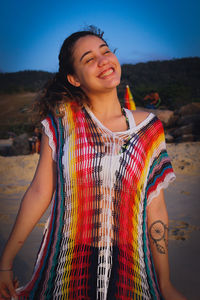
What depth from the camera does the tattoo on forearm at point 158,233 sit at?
4.01ft

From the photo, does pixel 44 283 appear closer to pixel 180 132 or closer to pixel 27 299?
pixel 27 299

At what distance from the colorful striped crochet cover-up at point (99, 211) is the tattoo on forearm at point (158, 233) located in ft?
0.24

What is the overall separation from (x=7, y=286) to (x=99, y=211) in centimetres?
48

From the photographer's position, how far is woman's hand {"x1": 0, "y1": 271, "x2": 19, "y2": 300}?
3.48 ft

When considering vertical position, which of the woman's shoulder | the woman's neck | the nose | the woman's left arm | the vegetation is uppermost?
the vegetation

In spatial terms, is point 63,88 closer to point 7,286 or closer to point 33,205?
point 33,205

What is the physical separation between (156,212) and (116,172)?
306 millimetres

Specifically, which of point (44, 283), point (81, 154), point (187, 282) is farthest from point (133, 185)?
point (187, 282)

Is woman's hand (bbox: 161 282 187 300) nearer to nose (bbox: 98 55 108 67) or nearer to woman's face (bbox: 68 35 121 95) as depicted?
woman's face (bbox: 68 35 121 95)

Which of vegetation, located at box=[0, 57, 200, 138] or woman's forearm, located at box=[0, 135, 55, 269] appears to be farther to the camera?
vegetation, located at box=[0, 57, 200, 138]

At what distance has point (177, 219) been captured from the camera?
10.7ft

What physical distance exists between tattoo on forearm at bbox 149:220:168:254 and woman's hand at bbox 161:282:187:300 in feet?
0.53

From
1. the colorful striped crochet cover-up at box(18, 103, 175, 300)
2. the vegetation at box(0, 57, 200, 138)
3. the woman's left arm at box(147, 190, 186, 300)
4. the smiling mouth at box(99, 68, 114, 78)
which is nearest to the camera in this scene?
the colorful striped crochet cover-up at box(18, 103, 175, 300)

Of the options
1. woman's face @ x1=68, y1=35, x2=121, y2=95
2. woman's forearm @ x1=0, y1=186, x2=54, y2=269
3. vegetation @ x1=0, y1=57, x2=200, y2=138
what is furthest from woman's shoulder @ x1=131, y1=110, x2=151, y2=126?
vegetation @ x1=0, y1=57, x2=200, y2=138
